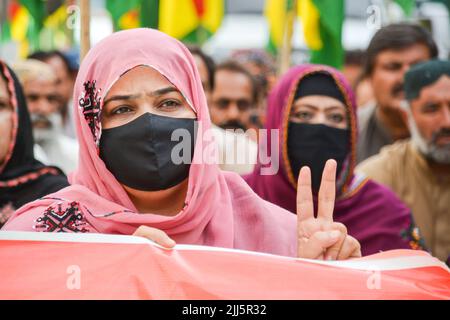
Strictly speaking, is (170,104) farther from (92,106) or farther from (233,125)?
(233,125)

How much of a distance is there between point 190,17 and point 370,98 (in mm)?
1530

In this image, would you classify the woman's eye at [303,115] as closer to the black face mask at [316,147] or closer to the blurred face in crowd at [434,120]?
the black face mask at [316,147]

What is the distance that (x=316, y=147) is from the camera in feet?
11.4

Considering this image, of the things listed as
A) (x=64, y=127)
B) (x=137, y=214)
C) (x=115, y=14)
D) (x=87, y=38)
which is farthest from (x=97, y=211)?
(x=64, y=127)

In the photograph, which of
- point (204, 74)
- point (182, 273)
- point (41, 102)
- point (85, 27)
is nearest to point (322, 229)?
point (182, 273)

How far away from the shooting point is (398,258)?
7.41 feet

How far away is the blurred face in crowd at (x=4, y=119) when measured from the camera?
10.9ft

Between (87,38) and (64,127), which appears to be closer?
(87,38)

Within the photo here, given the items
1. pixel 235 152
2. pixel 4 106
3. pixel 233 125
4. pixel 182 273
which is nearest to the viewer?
pixel 182 273

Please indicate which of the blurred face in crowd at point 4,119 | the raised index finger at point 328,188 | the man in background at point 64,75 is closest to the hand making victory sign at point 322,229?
the raised index finger at point 328,188

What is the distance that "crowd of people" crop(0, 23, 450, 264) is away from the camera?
2.38 metres

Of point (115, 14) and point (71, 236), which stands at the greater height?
point (115, 14)

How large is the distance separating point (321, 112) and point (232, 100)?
6.71 ft

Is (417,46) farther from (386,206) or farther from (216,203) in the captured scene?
(216,203)
